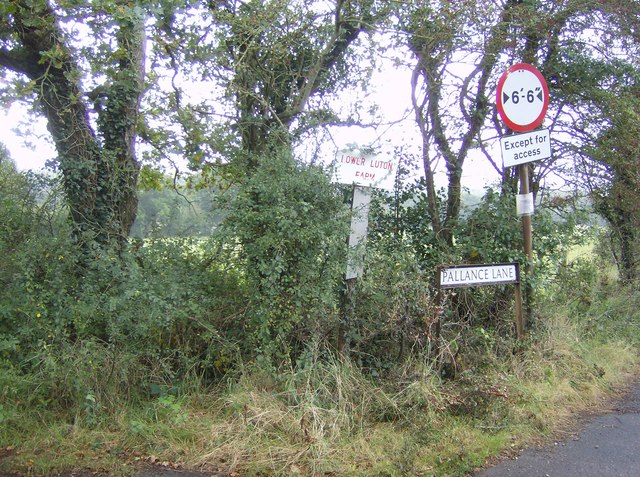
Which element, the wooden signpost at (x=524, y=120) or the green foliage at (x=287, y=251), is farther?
the wooden signpost at (x=524, y=120)

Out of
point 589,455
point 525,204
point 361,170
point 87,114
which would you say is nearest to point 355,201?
point 361,170

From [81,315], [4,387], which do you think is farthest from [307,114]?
[4,387]

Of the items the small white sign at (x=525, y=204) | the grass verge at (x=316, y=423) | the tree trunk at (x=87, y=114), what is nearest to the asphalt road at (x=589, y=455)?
the grass verge at (x=316, y=423)

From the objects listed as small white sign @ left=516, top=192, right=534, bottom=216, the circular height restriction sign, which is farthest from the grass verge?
the circular height restriction sign

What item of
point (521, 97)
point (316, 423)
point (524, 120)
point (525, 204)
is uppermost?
point (521, 97)

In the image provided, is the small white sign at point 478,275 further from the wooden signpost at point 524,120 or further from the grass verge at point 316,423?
the grass verge at point 316,423

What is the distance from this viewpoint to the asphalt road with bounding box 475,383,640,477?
3.86 m

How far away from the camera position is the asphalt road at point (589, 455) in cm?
386

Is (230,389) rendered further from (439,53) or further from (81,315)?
(439,53)

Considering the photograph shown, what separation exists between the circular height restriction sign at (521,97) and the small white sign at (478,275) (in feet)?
4.96

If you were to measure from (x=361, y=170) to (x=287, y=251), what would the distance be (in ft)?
3.74

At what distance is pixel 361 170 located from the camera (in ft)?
17.6

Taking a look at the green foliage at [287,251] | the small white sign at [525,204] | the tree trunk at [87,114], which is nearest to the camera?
the green foliage at [287,251]

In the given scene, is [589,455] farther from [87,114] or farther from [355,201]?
[87,114]
